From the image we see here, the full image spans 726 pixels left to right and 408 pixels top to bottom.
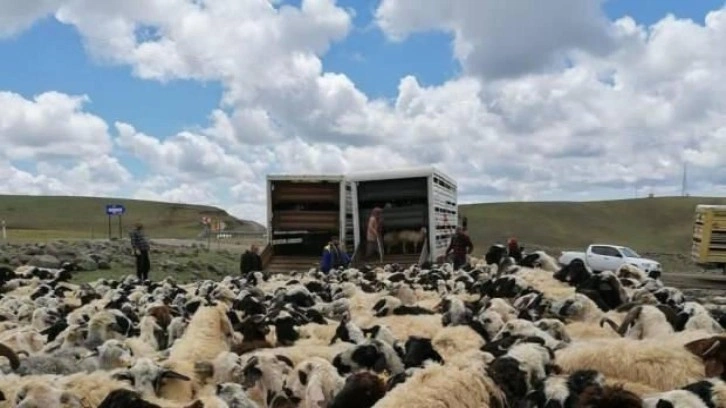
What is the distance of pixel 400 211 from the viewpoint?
71.5ft

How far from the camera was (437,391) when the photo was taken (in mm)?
5398

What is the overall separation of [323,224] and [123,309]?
38.1 feet

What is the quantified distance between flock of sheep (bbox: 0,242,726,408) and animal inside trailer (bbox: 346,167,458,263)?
23.6ft

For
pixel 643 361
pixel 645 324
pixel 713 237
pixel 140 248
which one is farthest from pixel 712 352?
pixel 713 237

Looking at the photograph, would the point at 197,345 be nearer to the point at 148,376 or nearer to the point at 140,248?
the point at 148,376

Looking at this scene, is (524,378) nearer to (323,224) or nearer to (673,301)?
(673,301)

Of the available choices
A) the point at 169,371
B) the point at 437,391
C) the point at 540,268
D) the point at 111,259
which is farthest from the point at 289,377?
the point at 111,259

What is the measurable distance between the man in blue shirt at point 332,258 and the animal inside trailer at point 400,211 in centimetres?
145

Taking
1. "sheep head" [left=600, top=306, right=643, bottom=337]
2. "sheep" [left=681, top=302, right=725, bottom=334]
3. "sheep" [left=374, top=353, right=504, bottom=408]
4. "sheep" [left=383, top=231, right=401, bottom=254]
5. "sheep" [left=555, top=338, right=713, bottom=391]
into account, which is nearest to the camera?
"sheep" [left=374, top=353, right=504, bottom=408]

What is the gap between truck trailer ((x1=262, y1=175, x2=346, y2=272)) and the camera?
22234 mm

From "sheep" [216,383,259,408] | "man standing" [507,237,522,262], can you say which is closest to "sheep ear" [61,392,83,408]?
"sheep" [216,383,259,408]

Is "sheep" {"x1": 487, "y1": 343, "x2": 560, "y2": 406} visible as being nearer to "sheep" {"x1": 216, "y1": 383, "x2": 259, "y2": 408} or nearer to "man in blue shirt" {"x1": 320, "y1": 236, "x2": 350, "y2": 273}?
"sheep" {"x1": 216, "y1": 383, "x2": 259, "y2": 408}

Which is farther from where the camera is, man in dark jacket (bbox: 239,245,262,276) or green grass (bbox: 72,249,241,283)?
green grass (bbox: 72,249,241,283)

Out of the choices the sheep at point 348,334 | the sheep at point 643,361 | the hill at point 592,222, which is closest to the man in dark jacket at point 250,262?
the sheep at point 348,334
